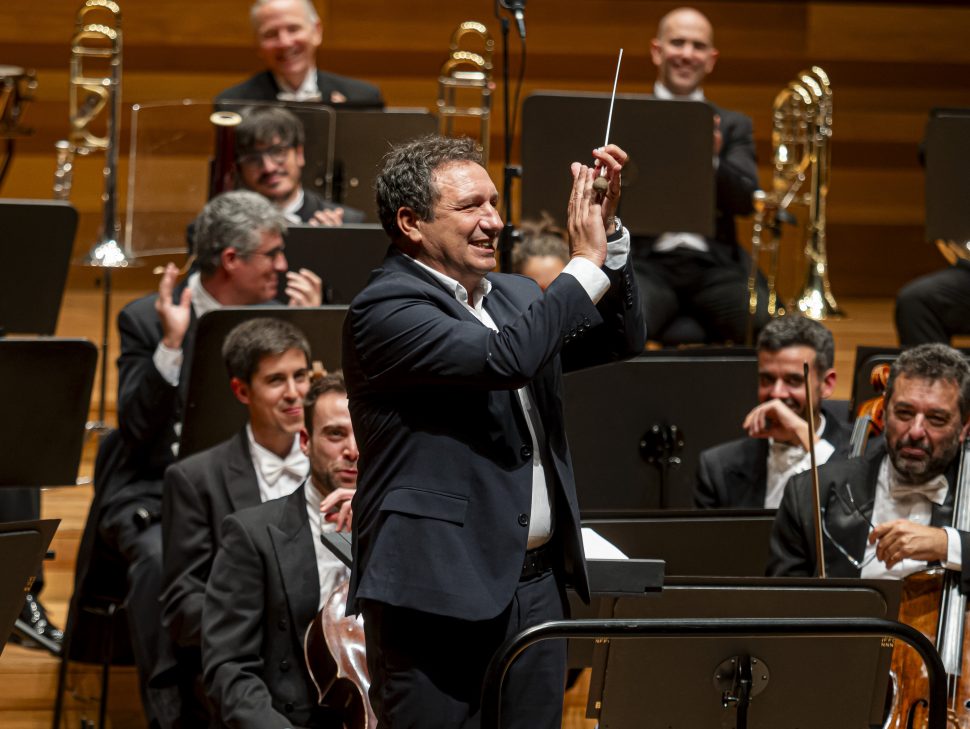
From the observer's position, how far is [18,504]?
401cm

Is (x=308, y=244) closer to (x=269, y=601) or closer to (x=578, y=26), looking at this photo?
(x=269, y=601)

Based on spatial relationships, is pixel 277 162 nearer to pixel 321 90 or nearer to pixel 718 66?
pixel 321 90

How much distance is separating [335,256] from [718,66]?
3479 millimetres

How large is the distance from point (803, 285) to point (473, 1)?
2682 millimetres

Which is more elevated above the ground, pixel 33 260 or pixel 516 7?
pixel 516 7

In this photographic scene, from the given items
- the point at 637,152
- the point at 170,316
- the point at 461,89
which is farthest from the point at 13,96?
the point at 637,152

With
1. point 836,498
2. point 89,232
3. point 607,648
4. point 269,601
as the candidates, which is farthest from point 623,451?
point 89,232

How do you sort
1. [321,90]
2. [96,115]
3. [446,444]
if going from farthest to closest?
[321,90] < [96,115] < [446,444]

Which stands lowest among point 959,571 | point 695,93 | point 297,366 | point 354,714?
point 354,714

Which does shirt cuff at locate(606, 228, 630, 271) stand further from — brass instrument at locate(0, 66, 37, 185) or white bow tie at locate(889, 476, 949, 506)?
brass instrument at locate(0, 66, 37, 185)

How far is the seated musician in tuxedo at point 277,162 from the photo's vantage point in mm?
4480

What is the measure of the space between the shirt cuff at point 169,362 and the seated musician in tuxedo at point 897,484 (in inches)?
62.6

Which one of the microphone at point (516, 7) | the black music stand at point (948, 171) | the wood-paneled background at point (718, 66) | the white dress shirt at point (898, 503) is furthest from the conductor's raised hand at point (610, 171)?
the wood-paneled background at point (718, 66)

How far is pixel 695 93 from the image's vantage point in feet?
17.0
